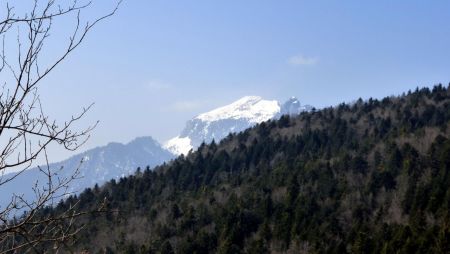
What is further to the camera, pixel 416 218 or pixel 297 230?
pixel 297 230

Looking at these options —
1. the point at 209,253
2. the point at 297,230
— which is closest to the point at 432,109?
the point at 297,230

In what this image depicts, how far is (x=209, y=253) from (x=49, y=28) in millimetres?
78598

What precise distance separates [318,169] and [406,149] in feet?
54.8

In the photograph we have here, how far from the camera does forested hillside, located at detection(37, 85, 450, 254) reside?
3059 inches

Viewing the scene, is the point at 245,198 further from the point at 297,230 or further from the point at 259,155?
the point at 259,155

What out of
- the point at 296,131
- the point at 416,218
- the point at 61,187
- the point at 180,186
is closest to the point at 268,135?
the point at 296,131

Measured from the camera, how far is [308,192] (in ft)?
325

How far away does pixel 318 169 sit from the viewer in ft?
350

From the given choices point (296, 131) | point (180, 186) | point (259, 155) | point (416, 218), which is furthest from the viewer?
point (296, 131)

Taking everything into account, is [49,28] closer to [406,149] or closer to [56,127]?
[56,127]

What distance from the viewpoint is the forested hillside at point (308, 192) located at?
255ft

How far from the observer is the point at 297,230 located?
271 feet

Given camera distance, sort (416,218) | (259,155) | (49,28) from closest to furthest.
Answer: (49,28)
(416,218)
(259,155)

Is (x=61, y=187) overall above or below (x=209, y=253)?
above
